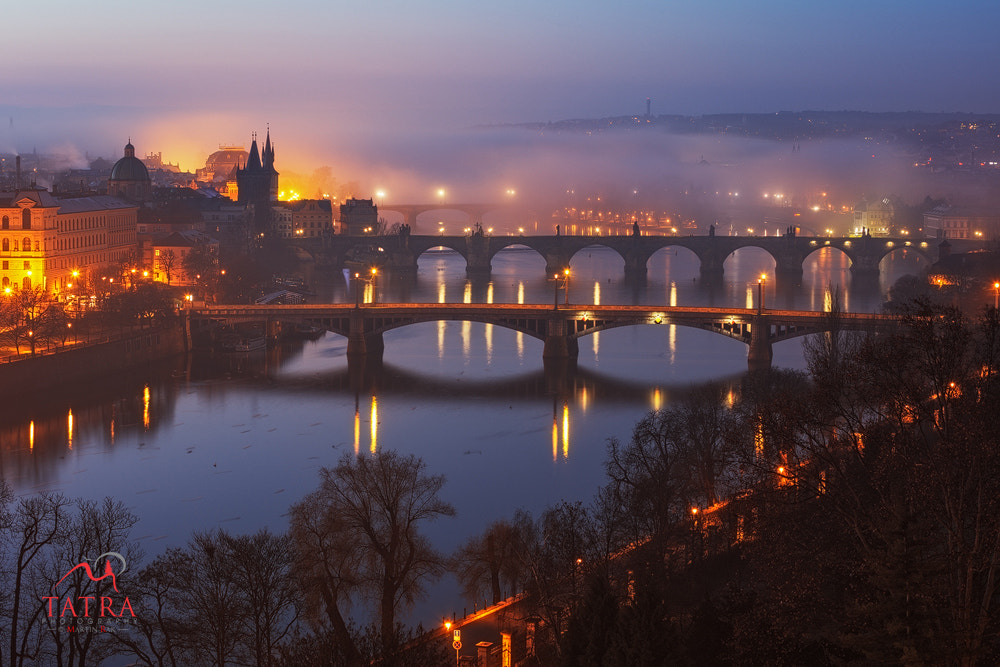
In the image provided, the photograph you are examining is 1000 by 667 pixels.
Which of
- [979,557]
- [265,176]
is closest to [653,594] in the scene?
[979,557]

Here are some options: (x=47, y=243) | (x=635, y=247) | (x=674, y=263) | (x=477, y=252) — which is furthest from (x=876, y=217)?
(x=47, y=243)

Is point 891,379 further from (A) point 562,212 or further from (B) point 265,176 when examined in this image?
(A) point 562,212

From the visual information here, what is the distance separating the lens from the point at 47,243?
130ft

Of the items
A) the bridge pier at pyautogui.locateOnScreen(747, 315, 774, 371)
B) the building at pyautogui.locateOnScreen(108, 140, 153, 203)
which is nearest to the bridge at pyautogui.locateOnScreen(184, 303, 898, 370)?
the bridge pier at pyautogui.locateOnScreen(747, 315, 774, 371)

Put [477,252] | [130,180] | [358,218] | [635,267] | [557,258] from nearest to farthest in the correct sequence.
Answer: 1. [130,180]
2. [635,267]
3. [477,252]
4. [557,258]
5. [358,218]

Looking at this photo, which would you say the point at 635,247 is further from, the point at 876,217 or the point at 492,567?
the point at 492,567

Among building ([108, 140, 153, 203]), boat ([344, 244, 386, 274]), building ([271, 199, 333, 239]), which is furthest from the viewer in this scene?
building ([271, 199, 333, 239])

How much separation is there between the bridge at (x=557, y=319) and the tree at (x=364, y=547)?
1715 cm

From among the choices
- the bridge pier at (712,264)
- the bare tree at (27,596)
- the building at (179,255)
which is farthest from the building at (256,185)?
the bare tree at (27,596)

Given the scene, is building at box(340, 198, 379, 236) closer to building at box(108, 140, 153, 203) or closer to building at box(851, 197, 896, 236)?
building at box(108, 140, 153, 203)

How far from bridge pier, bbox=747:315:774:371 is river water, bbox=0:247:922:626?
0.40 m

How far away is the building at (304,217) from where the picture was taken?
6725 cm

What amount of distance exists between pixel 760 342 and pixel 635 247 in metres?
27.9

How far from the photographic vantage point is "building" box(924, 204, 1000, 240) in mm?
68519
